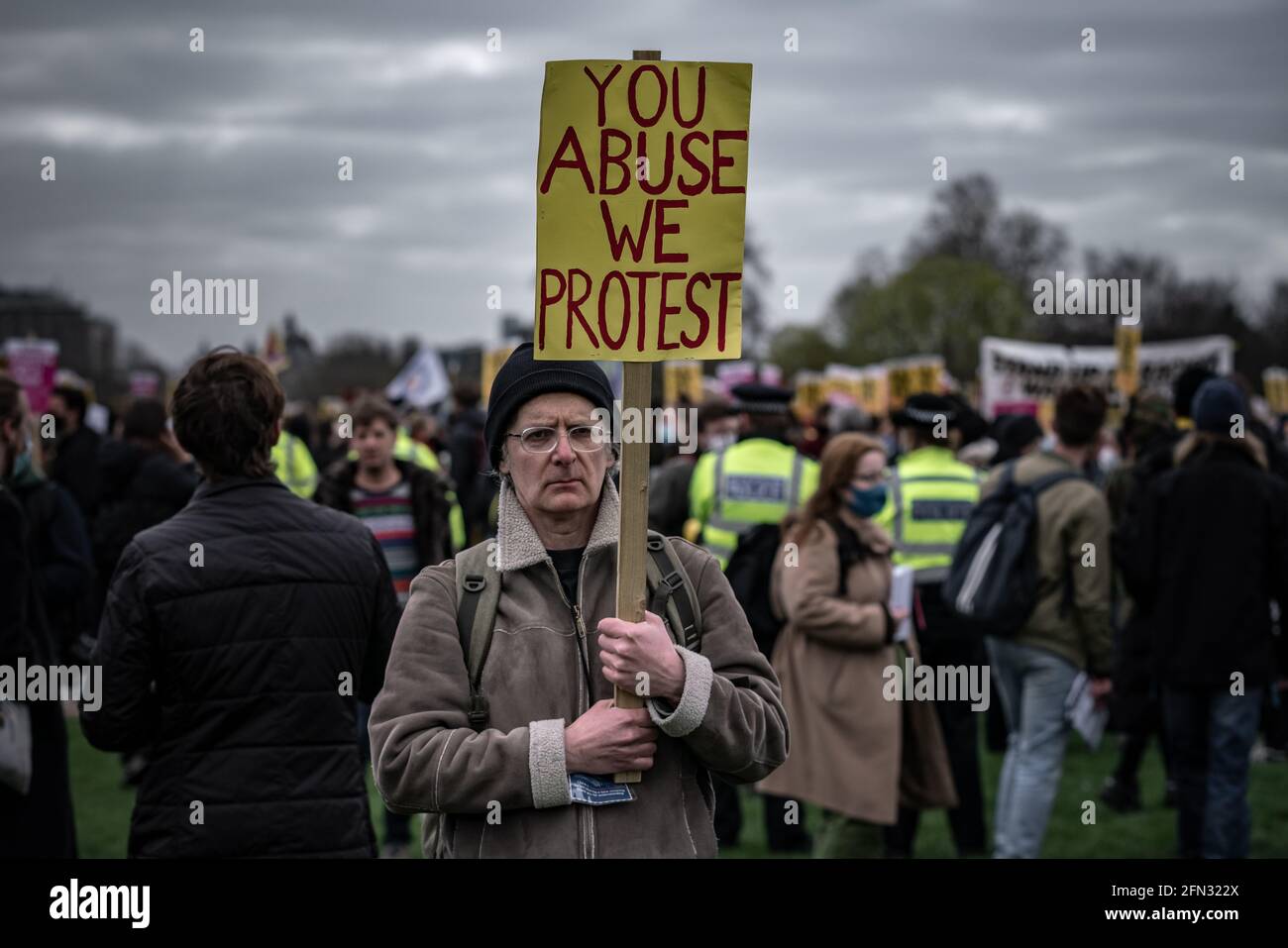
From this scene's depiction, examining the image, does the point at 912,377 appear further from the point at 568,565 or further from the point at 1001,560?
the point at 568,565

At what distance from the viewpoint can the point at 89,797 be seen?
8.82m

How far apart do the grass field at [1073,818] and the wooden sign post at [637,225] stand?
16.4 ft

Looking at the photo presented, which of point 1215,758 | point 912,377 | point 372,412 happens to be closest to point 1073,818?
point 1215,758

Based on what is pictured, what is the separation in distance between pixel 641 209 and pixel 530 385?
43 cm

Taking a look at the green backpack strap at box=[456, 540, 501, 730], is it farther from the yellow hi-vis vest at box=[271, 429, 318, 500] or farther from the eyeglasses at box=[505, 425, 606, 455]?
the yellow hi-vis vest at box=[271, 429, 318, 500]

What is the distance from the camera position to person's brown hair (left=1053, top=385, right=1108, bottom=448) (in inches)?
269

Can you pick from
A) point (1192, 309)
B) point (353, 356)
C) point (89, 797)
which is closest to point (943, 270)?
point (1192, 309)

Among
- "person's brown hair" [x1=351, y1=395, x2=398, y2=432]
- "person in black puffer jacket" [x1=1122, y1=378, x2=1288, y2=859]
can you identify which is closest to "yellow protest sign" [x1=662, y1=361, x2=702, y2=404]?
"person's brown hair" [x1=351, y1=395, x2=398, y2=432]

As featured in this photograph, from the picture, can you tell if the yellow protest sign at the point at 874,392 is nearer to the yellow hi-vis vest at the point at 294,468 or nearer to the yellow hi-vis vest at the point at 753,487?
the yellow hi-vis vest at the point at 294,468

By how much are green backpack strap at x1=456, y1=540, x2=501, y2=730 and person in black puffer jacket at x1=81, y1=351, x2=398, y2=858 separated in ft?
3.06

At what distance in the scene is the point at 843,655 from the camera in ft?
21.7

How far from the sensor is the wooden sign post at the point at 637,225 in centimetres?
276

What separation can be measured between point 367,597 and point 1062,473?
12.4 feet
